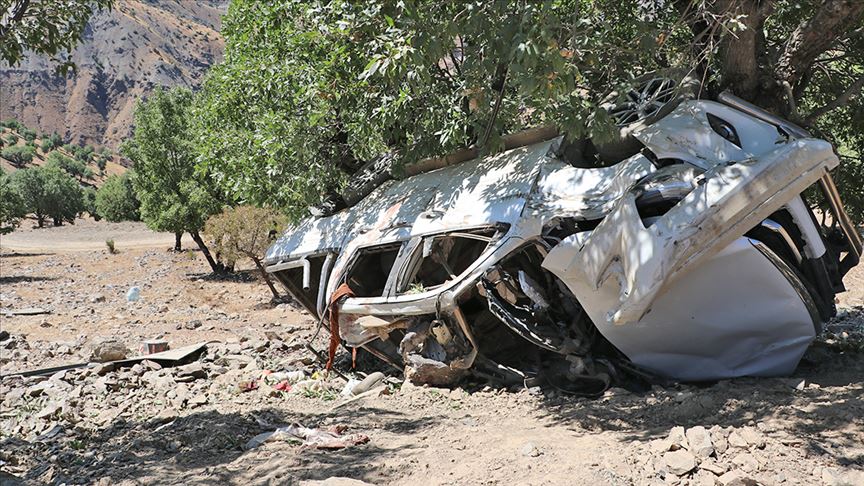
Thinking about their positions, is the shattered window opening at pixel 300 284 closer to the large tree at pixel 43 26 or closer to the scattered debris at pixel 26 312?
the large tree at pixel 43 26

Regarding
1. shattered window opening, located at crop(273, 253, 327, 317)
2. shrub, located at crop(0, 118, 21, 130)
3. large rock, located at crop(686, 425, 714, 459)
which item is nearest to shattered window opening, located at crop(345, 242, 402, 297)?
shattered window opening, located at crop(273, 253, 327, 317)

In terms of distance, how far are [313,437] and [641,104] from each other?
391 cm

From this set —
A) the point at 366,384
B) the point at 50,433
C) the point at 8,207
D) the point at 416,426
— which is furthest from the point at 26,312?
the point at 8,207

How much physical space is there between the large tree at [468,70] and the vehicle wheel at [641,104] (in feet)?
0.54

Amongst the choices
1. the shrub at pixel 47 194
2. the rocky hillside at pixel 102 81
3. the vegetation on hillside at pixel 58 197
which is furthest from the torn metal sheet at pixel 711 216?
the rocky hillside at pixel 102 81

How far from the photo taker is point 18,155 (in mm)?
77688

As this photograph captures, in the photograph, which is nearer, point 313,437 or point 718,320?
point 718,320

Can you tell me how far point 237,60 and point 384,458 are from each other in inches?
327

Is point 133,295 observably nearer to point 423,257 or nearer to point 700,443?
point 423,257

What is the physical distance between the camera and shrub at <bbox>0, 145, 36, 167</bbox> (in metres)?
77.1

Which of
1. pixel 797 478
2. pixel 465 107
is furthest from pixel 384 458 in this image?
pixel 465 107

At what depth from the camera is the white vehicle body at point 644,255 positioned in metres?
4.69

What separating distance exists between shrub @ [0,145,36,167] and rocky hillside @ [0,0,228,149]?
25.6m

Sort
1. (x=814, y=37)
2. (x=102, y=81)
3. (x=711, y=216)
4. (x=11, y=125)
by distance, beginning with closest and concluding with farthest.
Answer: (x=711, y=216)
(x=814, y=37)
(x=11, y=125)
(x=102, y=81)
